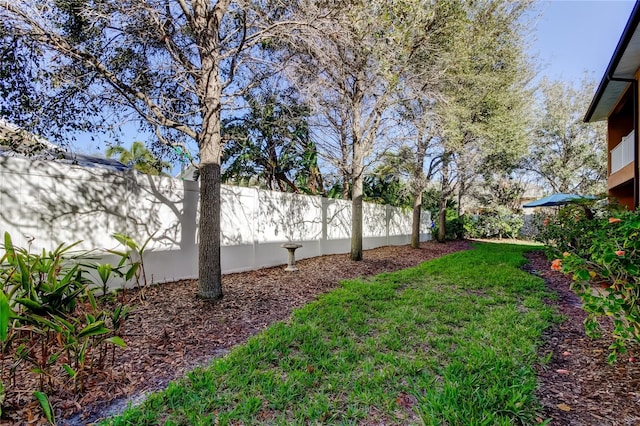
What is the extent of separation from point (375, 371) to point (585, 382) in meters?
1.80

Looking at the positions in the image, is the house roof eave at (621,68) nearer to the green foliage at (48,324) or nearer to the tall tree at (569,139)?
the green foliage at (48,324)

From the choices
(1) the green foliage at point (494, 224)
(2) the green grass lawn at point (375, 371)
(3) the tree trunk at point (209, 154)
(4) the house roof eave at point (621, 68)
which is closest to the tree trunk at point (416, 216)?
(4) the house roof eave at point (621, 68)

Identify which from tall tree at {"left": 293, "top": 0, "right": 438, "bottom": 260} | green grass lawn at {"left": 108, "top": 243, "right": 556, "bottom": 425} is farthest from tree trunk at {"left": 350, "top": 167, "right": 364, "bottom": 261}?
green grass lawn at {"left": 108, "top": 243, "right": 556, "bottom": 425}

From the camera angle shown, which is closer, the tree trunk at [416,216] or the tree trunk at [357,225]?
the tree trunk at [357,225]

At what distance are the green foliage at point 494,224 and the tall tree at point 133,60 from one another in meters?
18.7

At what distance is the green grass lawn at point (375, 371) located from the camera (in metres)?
2.32

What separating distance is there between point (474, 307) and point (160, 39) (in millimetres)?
6587

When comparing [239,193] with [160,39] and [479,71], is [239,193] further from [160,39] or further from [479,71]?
[479,71]

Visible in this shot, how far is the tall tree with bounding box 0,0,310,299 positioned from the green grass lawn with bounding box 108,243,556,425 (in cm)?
201

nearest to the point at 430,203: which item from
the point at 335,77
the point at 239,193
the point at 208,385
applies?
the point at 335,77

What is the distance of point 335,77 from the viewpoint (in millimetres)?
8477

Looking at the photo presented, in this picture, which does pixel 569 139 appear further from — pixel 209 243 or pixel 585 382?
pixel 209 243

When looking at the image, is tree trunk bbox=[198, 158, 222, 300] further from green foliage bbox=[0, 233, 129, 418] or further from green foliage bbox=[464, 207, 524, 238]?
green foliage bbox=[464, 207, 524, 238]

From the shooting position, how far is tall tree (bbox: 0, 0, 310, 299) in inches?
171
